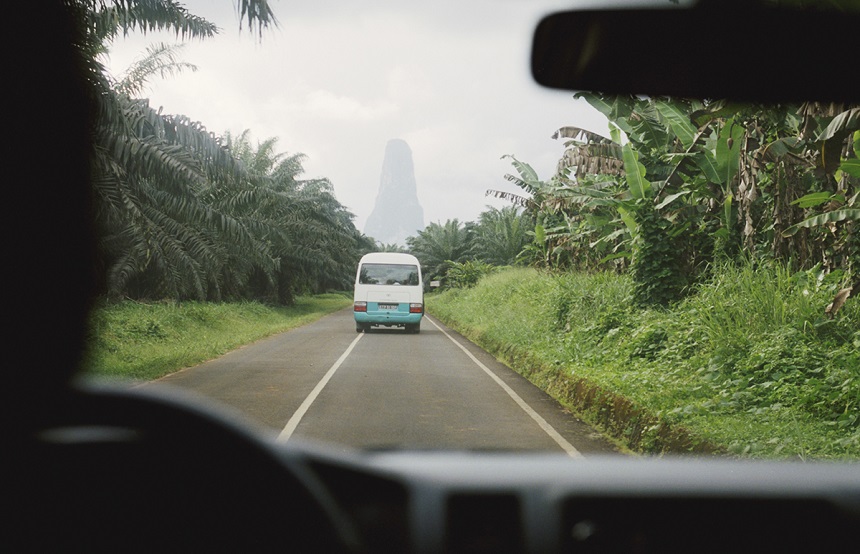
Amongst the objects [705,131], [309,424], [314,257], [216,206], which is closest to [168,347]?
[216,206]

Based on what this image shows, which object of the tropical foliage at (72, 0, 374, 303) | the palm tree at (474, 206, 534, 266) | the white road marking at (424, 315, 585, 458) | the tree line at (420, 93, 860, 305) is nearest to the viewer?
the white road marking at (424, 315, 585, 458)

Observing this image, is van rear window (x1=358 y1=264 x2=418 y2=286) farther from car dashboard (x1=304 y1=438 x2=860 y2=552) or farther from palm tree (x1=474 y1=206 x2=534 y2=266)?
car dashboard (x1=304 y1=438 x2=860 y2=552)

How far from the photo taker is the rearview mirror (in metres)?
2.08

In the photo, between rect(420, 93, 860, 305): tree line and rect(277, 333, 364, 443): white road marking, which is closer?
rect(277, 333, 364, 443): white road marking

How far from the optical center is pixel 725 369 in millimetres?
9078

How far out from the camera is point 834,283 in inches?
385

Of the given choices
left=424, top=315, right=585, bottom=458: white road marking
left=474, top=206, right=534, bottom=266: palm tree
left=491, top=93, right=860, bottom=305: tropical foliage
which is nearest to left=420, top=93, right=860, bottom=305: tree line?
left=491, top=93, right=860, bottom=305: tropical foliage

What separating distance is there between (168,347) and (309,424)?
9554mm

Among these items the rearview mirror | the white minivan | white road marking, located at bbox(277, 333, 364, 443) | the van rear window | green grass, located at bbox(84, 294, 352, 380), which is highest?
the rearview mirror

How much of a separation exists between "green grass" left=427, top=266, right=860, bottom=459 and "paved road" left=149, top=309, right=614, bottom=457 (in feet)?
1.53

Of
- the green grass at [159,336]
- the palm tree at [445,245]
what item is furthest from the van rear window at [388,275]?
the palm tree at [445,245]

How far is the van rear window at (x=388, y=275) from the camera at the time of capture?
24156mm

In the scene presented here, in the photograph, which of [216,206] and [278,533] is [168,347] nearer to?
[216,206]

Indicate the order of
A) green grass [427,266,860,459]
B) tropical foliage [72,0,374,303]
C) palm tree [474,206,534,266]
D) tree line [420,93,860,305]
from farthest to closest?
palm tree [474,206,534,266], tropical foliage [72,0,374,303], tree line [420,93,860,305], green grass [427,266,860,459]
